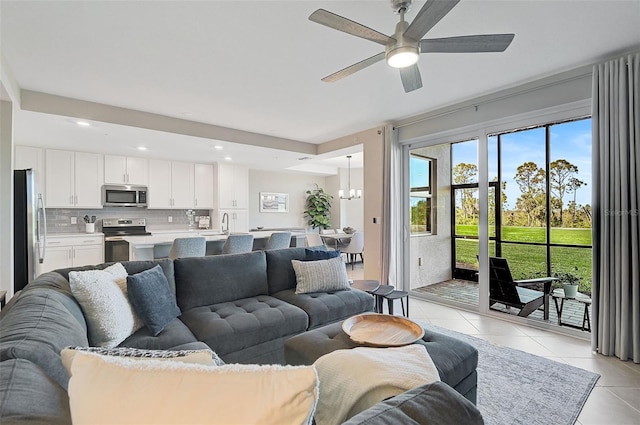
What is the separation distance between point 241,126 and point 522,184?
391 cm

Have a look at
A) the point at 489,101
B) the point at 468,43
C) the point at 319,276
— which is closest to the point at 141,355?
the point at 319,276

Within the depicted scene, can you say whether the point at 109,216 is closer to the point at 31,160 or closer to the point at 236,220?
the point at 31,160

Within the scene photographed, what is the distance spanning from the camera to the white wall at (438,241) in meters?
4.43

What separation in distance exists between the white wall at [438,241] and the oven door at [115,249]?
16.1ft

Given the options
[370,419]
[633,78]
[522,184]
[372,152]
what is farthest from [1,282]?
[633,78]

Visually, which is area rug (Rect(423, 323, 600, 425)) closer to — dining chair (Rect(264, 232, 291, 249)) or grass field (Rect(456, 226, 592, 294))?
grass field (Rect(456, 226, 592, 294))

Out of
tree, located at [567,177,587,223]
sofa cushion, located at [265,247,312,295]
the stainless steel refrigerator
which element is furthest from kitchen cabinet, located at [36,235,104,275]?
tree, located at [567,177,587,223]

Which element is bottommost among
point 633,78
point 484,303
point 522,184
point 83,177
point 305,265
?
point 484,303

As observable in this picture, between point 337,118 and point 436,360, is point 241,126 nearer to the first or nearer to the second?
point 337,118

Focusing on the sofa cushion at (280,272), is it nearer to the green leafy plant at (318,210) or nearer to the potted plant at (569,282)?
the potted plant at (569,282)

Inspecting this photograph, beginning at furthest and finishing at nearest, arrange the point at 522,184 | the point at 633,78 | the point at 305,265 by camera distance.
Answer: the point at 522,184 < the point at 305,265 < the point at 633,78

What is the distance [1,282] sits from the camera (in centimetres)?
300

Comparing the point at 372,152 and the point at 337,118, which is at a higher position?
the point at 337,118

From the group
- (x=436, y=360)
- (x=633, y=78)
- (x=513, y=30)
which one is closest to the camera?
(x=436, y=360)
